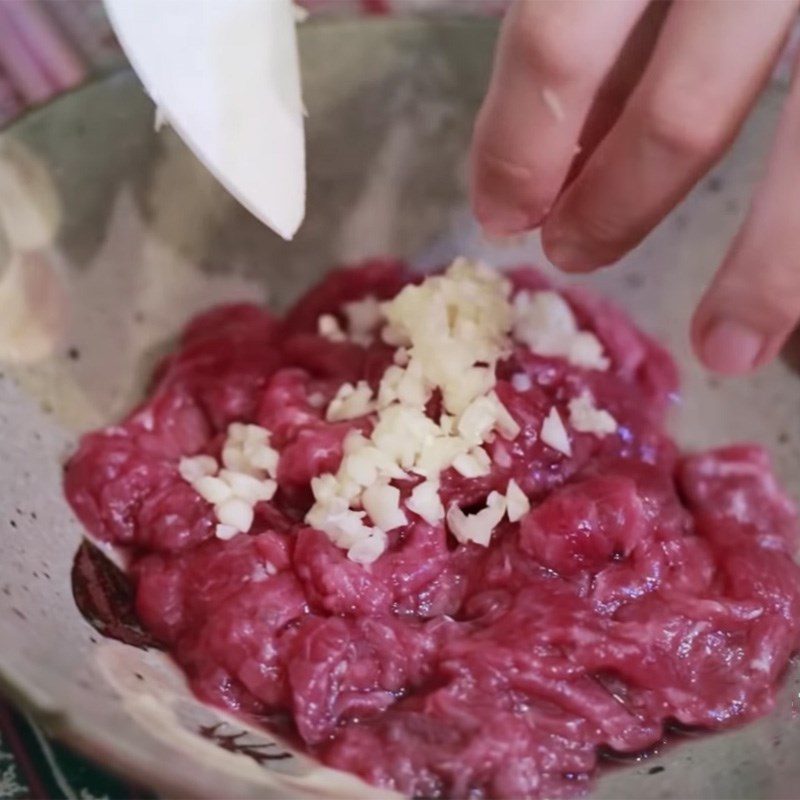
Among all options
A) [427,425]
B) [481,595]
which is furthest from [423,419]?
[481,595]

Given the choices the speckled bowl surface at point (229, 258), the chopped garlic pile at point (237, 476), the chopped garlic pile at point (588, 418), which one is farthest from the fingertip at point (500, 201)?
the speckled bowl surface at point (229, 258)

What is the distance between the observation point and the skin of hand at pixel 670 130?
166 centimetres

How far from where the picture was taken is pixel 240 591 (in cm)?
190

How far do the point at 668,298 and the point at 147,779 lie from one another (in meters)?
1.80

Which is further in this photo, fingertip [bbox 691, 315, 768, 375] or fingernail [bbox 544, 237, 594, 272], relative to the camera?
fingernail [bbox 544, 237, 594, 272]

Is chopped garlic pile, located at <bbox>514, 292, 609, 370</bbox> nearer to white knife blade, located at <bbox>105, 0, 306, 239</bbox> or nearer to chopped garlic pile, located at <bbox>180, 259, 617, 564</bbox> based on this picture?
chopped garlic pile, located at <bbox>180, 259, 617, 564</bbox>

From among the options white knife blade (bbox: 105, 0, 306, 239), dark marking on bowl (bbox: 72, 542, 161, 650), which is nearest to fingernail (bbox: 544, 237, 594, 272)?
white knife blade (bbox: 105, 0, 306, 239)

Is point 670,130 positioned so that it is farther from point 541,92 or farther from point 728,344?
point 728,344

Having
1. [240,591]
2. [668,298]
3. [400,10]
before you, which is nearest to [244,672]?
[240,591]

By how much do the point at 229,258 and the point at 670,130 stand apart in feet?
4.38

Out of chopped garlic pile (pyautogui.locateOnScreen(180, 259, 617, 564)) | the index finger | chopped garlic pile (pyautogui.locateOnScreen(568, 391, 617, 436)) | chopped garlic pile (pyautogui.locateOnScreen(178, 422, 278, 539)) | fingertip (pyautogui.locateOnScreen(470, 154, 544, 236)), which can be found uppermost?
the index finger

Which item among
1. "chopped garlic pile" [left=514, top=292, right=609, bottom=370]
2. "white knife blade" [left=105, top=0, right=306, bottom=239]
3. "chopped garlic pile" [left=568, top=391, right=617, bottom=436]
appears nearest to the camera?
"white knife blade" [left=105, top=0, right=306, bottom=239]

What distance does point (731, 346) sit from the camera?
176 centimetres

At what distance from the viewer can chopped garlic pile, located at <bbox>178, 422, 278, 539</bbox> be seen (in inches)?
80.3
